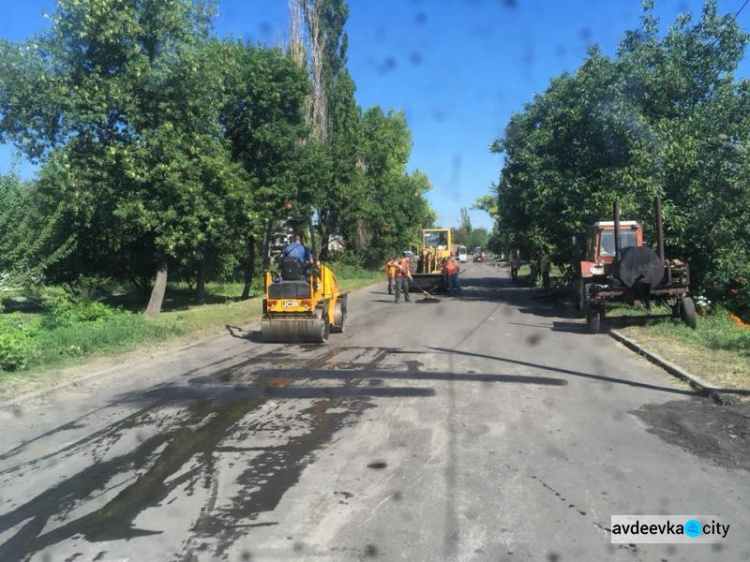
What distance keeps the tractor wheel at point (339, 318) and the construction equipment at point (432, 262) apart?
451 inches

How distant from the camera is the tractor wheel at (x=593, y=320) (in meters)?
15.3

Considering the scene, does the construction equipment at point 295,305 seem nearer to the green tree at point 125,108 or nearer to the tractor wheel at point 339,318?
the tractor wheel at point 339,318

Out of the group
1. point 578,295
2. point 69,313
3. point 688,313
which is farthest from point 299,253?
point 578,295

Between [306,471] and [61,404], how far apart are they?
4496 mm

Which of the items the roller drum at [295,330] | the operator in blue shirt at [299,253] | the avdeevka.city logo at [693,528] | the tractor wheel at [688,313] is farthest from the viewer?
the tractor wheel at [688,313]

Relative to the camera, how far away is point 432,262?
3088 centimetres

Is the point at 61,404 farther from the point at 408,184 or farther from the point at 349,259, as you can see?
the point at 408,184

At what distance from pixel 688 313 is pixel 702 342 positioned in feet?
7.10

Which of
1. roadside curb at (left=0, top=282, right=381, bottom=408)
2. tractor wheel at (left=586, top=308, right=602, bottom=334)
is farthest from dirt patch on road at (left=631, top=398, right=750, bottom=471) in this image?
roadside curb at (left=0, top=282, right=381, bottom=408)

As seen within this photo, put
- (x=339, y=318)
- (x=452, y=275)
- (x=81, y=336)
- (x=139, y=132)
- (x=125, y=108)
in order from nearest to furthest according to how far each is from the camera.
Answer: (x=81, y=336) < (x=339, y=318) < (x=125, y=108) < (x=139, y=132) < (x=452, y=275)

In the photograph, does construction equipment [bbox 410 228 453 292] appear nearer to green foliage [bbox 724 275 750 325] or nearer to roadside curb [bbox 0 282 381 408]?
green foliage [bbox 724 275 750 325]

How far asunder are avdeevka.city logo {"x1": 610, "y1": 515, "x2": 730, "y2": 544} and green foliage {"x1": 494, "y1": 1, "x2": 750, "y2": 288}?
15482mm

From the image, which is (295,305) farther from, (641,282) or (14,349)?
(641,282)

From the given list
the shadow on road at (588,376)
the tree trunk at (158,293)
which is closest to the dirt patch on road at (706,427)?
the shadow on road at (588,376)
